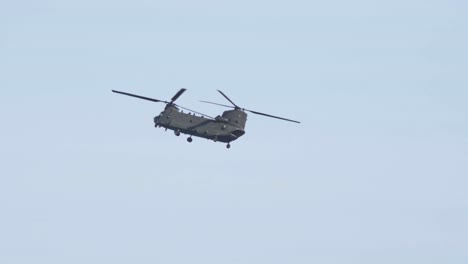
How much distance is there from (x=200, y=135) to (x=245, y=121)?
738 cm

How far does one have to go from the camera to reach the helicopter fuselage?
371 ft

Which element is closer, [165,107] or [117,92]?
[117,92]

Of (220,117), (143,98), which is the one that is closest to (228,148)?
(220,117)

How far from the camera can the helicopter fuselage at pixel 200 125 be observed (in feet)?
371

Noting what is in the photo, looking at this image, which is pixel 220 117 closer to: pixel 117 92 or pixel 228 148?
pixel 228 148

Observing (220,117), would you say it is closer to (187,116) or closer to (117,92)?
(187,116)

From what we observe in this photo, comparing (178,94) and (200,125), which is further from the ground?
(178,94)

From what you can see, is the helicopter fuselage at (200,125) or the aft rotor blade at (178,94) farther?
the helicopter fuselage at (200,125)

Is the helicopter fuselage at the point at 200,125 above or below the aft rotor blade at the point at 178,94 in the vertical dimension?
below

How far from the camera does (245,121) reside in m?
117

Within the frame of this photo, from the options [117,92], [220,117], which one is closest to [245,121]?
[220,117]

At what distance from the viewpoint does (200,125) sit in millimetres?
113062

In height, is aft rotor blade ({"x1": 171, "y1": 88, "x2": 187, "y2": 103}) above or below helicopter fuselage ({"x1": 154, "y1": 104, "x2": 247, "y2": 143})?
above

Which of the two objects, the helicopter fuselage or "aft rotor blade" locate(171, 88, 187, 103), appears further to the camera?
the helicopter fuselage
